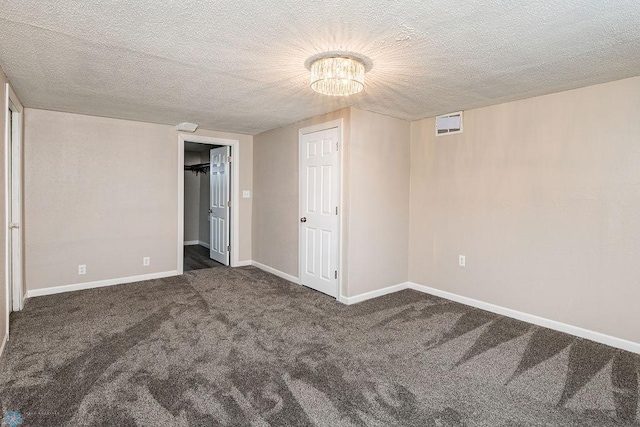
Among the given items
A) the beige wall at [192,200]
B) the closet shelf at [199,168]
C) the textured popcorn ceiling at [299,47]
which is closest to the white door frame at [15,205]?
the textured popcorn ceiling at [299,47]

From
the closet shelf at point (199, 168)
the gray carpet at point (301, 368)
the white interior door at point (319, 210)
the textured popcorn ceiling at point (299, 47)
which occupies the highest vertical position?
the textured popcorn ceiling at point (299, 47)

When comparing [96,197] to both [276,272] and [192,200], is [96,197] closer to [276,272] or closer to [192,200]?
[276,272]

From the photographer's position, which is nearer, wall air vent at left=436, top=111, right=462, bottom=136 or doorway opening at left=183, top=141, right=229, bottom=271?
wall air vent at left=436, top=111, right=462, bottom=136

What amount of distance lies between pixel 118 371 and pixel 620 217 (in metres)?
3.88

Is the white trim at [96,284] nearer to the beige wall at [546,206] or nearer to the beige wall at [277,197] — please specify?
the beige wall at [277,197]

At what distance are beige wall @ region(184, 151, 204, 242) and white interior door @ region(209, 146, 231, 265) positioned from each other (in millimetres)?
1961

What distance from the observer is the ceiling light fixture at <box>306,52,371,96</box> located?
230cm

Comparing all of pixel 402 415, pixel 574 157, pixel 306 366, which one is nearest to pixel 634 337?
pixel 574 157

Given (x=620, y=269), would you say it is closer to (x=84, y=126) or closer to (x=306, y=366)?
(x=306, y=366)

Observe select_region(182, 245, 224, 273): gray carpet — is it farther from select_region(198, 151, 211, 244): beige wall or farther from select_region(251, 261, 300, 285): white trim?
select_region(251, 261, 300, 285): white trim

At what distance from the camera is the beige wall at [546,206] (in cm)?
272

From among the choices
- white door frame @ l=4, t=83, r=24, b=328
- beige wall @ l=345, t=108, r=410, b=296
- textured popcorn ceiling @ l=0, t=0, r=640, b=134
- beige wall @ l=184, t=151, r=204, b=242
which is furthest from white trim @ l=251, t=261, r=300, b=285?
beige wall @ l=184, t=151, r=204, b=242

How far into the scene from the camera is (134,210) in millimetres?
4512

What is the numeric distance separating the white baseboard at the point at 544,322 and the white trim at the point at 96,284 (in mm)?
3514
